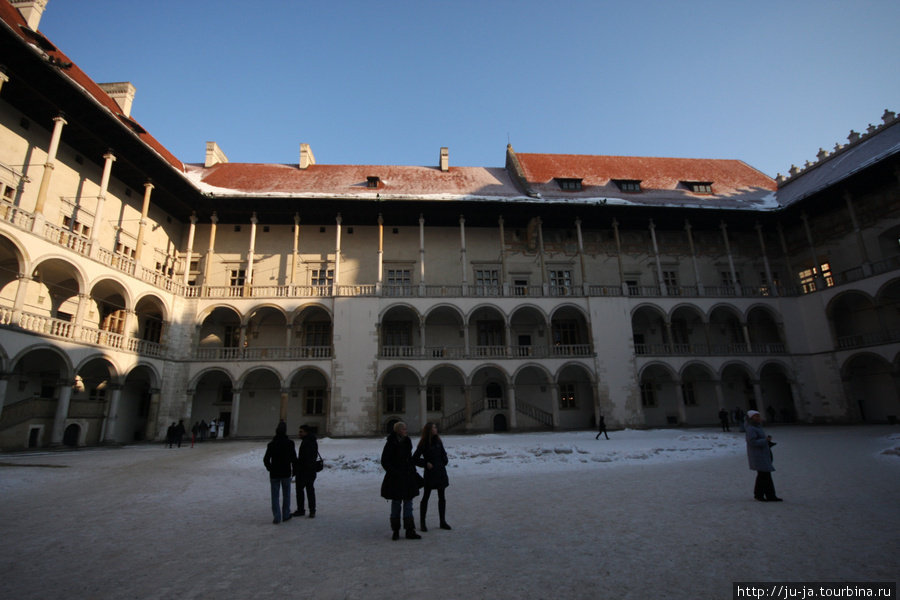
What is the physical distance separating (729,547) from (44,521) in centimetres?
901

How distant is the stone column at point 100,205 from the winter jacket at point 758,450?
23.8 metres

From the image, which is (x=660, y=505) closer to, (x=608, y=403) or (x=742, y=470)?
(x=742, y=470)

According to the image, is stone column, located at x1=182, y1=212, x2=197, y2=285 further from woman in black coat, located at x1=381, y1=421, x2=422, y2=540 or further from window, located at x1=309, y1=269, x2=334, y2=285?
woman in black coat, located at x1=381, y1=421, x2=422, y2=540

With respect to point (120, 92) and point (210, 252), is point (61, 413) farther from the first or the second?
point (120, 92)

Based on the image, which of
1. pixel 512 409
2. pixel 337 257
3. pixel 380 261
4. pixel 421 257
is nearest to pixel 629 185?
pixel 421 257

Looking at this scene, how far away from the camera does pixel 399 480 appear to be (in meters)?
5.61

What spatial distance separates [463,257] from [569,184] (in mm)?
10111

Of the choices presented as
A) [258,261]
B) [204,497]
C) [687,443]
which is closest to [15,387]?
[258,261]

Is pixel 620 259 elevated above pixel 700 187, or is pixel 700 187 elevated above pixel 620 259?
pixel 700 187

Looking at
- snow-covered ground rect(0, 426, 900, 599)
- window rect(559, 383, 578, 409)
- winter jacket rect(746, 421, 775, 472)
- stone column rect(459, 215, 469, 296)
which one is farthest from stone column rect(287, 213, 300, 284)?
Answer: winter jacket rect(746, 421, 775, 472)

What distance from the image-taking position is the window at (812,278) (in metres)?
28.9

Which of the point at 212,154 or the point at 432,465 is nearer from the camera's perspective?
the point at 432,465

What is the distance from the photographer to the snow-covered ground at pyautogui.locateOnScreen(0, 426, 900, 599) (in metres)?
4.09

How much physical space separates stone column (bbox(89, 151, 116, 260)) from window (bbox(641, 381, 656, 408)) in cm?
2992
